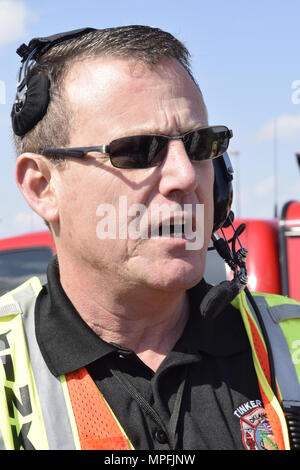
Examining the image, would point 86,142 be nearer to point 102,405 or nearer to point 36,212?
point 36,212

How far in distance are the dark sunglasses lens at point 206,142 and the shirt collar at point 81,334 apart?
480 millimetres

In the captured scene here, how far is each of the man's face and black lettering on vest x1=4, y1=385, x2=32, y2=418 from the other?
0.44m

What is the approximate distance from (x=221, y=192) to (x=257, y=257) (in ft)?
8.55

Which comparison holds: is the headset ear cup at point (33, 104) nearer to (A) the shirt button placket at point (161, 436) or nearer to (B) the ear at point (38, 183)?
(B) the ear at point (38, 183)

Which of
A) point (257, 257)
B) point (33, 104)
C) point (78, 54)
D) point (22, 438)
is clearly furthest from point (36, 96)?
point (257, 257)

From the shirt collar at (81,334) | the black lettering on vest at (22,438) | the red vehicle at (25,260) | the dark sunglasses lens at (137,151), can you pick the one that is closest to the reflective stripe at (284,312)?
the shirt collar at (81,334)

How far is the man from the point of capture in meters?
2.05

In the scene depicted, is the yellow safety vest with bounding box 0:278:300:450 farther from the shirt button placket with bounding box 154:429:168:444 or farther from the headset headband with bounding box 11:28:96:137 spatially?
the headset headband with bounding box 11:28:96:137

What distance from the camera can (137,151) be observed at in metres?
2.15

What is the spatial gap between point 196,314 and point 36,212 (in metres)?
0.65

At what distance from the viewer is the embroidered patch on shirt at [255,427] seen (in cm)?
206

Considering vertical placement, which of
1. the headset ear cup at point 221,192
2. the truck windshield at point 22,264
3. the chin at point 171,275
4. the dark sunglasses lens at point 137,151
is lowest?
the truck windshield at point 22,264
